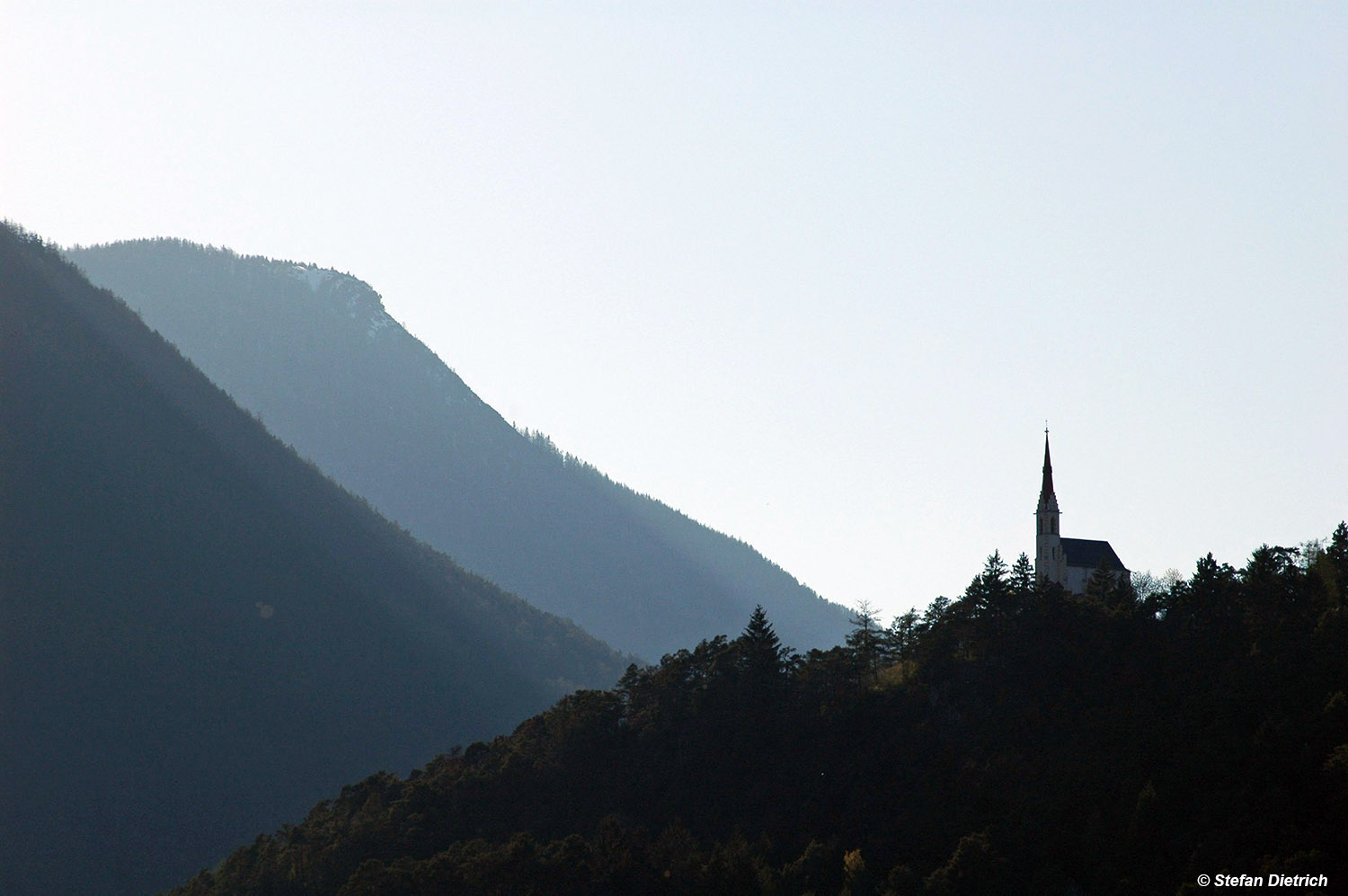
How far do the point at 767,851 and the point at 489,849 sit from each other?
22.8 metres

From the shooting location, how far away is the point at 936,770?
4599 inches

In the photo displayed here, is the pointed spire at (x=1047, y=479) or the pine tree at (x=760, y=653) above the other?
the pointed spire at (x=1047, y=479)

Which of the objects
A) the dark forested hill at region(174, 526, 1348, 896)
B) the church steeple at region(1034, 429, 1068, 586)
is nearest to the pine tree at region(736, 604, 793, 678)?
the dark forested hill at region(174, 526, 1348, 896)

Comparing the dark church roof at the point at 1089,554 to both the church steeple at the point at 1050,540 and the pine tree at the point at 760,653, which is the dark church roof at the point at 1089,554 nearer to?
the church steeple at the point at 1050,540

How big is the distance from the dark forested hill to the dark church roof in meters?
4.89

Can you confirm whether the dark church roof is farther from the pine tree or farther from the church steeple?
the pine tree

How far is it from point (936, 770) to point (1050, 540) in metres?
26.1

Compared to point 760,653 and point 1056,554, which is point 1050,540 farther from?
point 760,653

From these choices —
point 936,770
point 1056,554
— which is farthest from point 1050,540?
point 936,770

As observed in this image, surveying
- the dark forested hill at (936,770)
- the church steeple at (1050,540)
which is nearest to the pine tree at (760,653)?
the dark forested hill at (936,770)

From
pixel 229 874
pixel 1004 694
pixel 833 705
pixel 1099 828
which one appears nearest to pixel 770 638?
pixel 833 705

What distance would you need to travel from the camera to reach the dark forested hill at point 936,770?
97750mm

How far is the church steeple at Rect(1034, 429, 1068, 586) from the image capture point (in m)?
131

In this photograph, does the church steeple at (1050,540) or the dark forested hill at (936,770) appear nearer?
the dark forested hill at (936,770)
